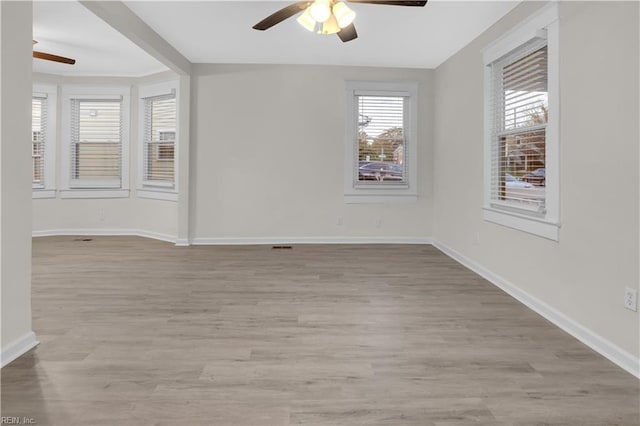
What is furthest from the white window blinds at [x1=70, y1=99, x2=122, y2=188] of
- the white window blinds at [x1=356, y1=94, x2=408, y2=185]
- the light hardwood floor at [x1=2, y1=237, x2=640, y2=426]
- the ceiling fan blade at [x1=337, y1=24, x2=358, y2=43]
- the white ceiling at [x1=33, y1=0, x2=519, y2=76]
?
the ceiling fan blade at [x1=337, y1=24, x2=358, y2=43]

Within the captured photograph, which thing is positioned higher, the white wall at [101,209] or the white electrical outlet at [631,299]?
the white wall at [101,209]

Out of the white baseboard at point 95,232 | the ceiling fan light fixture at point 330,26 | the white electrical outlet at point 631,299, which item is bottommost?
the white electrical outlet at point 631,299

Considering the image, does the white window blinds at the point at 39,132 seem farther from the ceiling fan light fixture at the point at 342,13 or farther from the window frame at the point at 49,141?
the ceiling fan light fixture at the point at 342,13

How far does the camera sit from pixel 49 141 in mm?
6344

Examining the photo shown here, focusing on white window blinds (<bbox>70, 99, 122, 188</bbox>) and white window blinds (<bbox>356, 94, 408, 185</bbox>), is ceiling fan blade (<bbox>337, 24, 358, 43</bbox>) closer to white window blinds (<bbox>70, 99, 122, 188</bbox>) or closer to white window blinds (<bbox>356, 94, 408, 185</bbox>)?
white window blinds (<bbox>356, 94, 408, 185</bbox>)

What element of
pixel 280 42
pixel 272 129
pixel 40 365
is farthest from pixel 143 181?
pixel 40 365

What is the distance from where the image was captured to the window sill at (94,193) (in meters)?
6.43

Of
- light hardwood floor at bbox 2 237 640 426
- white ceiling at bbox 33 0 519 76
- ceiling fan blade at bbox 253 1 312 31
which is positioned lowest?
light hardwood floor at bbox 2 237 640 426

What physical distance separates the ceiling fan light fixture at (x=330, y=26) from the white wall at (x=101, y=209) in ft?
13.4

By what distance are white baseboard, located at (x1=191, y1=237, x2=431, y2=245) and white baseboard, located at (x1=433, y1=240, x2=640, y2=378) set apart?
1.74 m

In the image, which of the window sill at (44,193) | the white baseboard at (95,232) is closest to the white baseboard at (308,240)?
the white baseboard at (95,232)

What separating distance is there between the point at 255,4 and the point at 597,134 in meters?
2.92

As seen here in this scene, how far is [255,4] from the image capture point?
363 centimetres

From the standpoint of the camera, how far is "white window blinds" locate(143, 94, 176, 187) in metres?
6.07
